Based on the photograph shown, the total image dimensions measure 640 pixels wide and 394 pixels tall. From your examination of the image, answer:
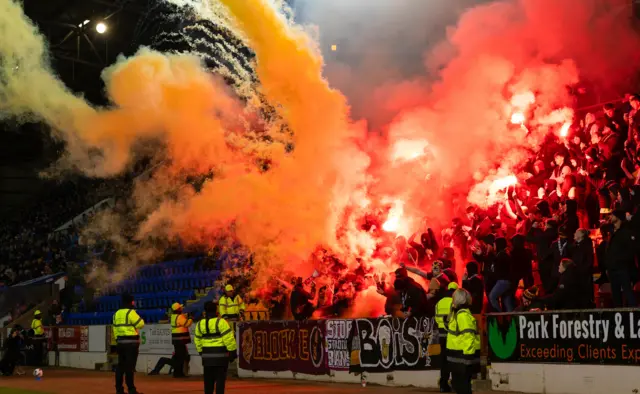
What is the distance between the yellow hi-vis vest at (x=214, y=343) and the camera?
11953mm

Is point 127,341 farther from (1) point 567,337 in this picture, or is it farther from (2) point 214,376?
(1) point 567,337

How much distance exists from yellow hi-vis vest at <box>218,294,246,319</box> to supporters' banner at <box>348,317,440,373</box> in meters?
3.80

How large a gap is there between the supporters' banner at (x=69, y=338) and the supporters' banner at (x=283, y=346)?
722 centimetres

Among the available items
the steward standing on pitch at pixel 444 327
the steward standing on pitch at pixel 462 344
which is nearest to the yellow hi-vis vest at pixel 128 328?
the steward standing on pitch at pixel 444 327

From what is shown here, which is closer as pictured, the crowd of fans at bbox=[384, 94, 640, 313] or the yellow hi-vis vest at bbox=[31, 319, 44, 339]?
the crowd of fans at bbox=[384, 94, 640, 313]

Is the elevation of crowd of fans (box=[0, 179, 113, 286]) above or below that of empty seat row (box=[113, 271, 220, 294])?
above

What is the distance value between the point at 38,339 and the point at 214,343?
1497 centimetres

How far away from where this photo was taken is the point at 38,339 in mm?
25172

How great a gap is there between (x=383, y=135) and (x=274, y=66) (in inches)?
143

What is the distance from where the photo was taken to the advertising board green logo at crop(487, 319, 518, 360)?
42.5ft

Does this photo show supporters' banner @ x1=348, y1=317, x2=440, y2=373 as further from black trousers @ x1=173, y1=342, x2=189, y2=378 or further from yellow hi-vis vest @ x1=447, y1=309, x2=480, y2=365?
black trousers @ x1=173, y1=342, x2=189, y2=378

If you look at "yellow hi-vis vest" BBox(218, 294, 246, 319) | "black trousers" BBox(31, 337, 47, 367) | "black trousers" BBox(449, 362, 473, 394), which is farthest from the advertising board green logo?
"black trousers" BBox(31, 337, 47, 367)

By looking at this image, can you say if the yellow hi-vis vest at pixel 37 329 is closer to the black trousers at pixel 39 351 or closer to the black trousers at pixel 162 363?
the black trousers at pixel 39 351

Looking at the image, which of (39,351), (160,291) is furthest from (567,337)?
(39,351)
